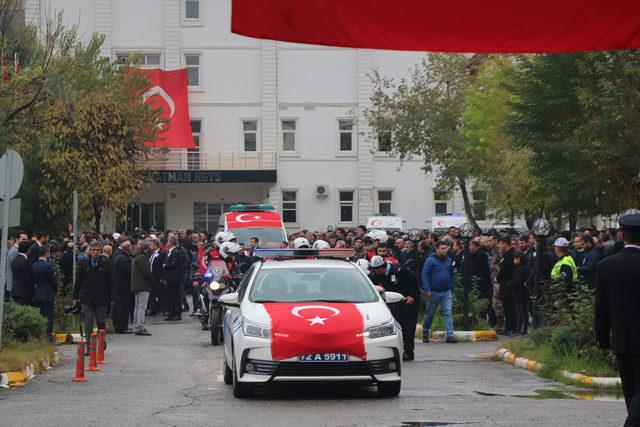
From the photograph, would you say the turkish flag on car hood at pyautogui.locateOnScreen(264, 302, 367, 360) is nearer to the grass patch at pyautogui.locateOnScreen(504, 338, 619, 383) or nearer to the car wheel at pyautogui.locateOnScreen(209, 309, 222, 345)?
the grass patch at pyautogui.locateOnScreen(504, 338, 619, 383)

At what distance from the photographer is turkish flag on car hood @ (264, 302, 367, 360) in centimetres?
1372

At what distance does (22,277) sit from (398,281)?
6682 mm

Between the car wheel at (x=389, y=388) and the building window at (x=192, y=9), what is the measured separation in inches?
1982

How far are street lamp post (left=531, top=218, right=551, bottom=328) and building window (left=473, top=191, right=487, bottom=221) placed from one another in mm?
26686

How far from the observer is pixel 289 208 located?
63.1m

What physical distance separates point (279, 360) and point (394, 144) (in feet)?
132

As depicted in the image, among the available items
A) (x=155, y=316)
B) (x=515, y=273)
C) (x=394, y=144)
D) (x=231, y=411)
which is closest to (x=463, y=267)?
(x=515, y=273)

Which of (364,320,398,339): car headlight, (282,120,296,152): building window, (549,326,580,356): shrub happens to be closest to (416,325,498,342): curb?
(549,326,580,356): shrub

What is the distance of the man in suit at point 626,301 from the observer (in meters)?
8.02

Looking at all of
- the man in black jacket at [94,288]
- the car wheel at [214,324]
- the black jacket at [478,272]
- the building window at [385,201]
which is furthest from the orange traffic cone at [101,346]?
the building window at [385,201]

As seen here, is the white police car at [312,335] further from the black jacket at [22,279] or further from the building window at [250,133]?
the building window at [250,133]

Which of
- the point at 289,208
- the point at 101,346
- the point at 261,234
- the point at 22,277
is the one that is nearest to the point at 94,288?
the point at 22,277

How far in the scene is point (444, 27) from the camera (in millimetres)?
3516

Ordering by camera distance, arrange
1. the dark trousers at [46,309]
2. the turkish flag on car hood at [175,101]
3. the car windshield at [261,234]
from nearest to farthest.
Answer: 1. the dark trousers at [46,309]
2. the car windshield at [261,234]
3. the turkish flag on car hood at [175,101]
